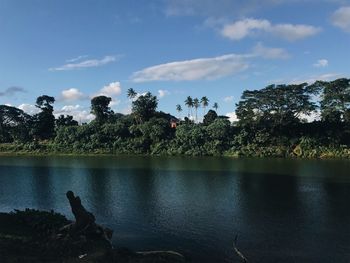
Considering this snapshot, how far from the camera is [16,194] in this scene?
152ft

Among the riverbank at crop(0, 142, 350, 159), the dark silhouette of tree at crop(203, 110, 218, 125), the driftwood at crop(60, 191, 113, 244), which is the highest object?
the dark silhouette of tree at crop(203, 110, 218, 125)

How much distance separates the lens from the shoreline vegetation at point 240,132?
99.6 meters

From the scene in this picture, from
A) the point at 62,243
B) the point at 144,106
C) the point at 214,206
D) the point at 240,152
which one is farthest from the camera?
the point at 144,106

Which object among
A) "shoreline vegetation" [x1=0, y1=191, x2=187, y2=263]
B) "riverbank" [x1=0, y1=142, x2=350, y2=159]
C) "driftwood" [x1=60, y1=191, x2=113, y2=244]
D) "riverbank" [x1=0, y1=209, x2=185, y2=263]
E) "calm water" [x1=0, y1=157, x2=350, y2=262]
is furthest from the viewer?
"riverbank" [x1=0, y1=142, x2=350, y2=159]

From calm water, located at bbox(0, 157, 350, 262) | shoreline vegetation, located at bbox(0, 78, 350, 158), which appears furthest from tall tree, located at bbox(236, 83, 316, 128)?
calm water, located at bbox(0, 157, 350, 262)

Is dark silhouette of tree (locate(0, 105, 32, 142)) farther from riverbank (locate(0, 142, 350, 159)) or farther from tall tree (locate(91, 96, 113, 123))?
tall tree (locate(91, 96, 113, 123))

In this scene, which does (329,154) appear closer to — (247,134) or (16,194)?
(247,134)

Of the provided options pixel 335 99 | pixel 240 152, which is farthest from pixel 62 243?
pixel 335 99

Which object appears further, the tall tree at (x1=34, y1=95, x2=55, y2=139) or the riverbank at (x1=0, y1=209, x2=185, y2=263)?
the tall tree at (x1=34, y1=95, x2=55, y2=139)

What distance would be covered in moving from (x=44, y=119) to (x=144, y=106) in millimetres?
33732

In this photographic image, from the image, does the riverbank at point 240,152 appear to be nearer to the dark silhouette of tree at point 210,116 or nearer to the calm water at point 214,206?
the dark silhouette of tree at point 210,116

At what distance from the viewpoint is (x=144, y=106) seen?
122062mm

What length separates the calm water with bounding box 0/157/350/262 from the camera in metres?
25.8

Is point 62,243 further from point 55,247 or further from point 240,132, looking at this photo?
point 240,132
